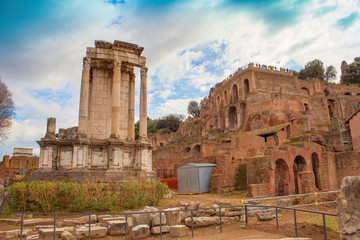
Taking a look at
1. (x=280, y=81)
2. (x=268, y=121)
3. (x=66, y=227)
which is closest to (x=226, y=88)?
(x=280, y=81)

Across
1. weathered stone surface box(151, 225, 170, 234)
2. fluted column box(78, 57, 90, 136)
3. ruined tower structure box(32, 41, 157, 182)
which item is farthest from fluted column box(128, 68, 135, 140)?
weathered stone surface box(151, 225, 170, 234)

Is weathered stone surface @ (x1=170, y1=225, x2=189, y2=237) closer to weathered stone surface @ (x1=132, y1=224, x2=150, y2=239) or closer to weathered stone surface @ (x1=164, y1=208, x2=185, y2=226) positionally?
weathered stone surface @ (x1=164, y1=208, x2=185, y2=226)

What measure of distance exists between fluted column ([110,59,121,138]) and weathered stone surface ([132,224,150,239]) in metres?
5.78

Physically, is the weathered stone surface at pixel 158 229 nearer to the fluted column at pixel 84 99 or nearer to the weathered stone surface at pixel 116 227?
the weathered stone surface at pixel 116 227

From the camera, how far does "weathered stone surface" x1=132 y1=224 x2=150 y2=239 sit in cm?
877

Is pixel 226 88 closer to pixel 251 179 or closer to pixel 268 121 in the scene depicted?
pixel 268 121

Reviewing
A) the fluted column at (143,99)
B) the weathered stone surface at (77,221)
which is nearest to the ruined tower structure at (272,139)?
the fluted column at (143,99)

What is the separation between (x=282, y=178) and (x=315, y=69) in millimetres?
72374

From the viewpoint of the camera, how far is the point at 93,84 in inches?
600

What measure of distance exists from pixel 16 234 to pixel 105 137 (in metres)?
6.70

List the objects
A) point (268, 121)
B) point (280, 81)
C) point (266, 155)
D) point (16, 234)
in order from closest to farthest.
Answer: point (16, 234), point (266, 155), point (268, 121), point (280, 81)

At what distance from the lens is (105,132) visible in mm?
14656

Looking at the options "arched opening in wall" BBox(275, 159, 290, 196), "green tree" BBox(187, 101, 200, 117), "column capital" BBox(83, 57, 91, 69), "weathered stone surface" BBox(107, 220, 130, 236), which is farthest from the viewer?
"green tree" BBox(187, 101, 200, 117)

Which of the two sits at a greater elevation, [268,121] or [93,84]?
[268,121]
